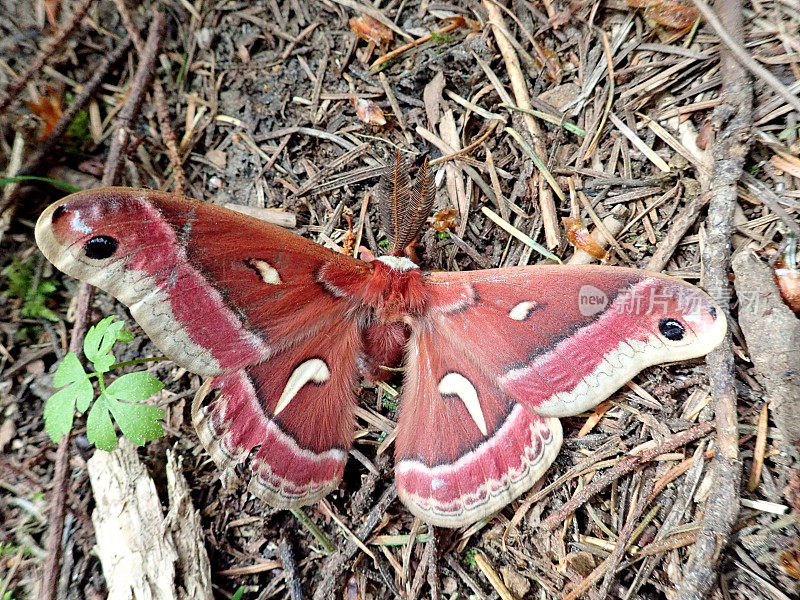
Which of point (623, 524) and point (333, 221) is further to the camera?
point (333, 221)

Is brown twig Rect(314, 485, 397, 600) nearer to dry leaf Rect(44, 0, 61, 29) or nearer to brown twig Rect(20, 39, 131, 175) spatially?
brown twig Rect(20, 39, 131, 175)

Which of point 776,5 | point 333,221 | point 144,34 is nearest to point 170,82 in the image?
point 144,34

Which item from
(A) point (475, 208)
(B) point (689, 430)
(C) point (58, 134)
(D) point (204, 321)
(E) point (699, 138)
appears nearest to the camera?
(D) point (204, 321)

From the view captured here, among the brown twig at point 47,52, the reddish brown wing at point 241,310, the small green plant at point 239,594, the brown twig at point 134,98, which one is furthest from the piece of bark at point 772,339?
the brown twig at point 47,52

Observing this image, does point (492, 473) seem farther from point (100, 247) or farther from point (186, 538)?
point (100, 247)

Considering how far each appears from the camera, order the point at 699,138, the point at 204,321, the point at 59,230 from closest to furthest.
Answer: the point at 59,230 → the point at 204,321 → the point at 699,138

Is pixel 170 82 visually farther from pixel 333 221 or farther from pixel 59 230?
pixel 59 230

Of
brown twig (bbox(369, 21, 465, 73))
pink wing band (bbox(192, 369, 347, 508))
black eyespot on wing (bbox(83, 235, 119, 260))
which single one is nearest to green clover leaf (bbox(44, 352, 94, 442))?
pink wing band (bbox(192, 369, 347, 508))
